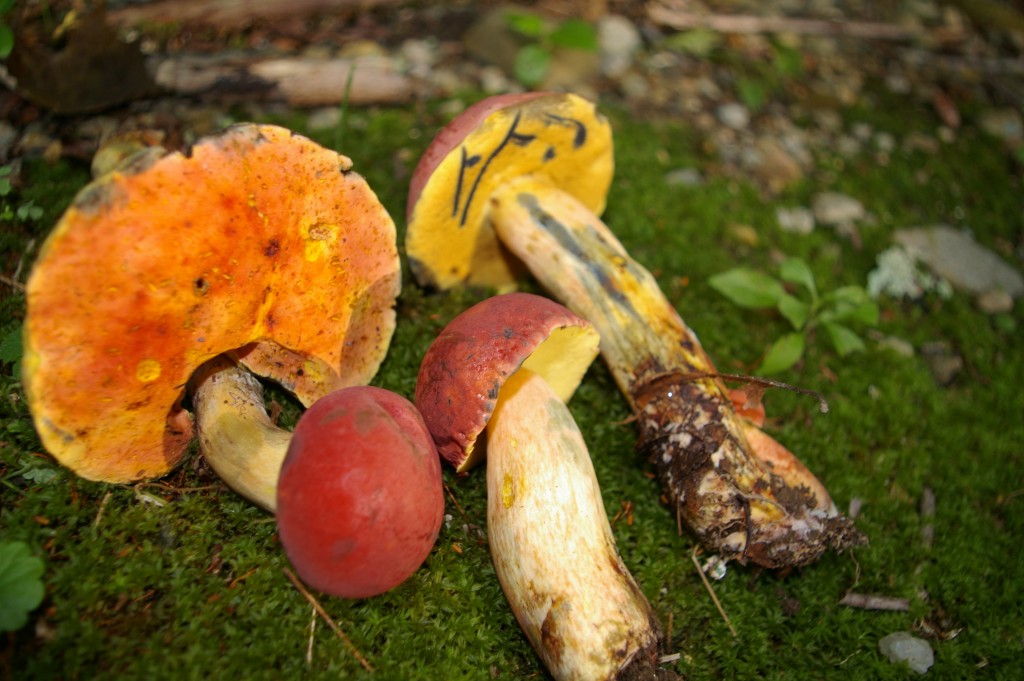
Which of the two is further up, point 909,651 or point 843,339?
point 843,339

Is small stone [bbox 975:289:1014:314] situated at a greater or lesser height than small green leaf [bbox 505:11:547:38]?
lesser

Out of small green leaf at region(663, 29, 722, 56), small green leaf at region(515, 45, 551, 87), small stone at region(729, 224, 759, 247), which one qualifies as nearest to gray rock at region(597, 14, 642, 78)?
small green leaf at region(663, 29, 722, 56)

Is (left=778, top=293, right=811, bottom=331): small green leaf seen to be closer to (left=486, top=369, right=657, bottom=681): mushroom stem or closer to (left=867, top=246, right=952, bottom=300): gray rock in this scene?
(left=867, top=246, right=952, bottom=300): gray rock

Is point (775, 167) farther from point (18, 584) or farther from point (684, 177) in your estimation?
point (18, 584)

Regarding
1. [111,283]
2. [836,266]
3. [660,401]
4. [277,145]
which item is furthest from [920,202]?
[111,283]

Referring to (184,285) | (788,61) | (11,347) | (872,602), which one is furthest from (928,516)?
(11,347)

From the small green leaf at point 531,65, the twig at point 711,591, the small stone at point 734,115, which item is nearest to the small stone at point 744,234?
the small stone at point 734,115

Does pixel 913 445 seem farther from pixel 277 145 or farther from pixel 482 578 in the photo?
pixel 277 145
